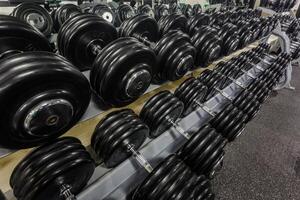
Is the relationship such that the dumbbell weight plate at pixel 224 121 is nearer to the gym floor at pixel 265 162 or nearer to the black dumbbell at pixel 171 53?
the black dumbbell at pixel 171 53

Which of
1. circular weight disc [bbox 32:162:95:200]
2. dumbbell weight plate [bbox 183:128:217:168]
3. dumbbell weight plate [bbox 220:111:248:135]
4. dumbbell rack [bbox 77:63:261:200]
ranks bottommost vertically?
dumbbell rack [bbox 77:63:261:200]

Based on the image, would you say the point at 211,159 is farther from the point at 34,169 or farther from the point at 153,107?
the point at 34,169

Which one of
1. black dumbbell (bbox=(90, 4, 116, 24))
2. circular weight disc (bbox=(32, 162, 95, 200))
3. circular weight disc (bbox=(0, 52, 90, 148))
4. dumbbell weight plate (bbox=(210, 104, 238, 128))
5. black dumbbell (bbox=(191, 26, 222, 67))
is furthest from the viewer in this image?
black dumbbell (bbox=(90, 4, 116, 24))

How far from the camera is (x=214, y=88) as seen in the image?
1.24 metres

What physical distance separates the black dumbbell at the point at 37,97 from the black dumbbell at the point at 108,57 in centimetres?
12

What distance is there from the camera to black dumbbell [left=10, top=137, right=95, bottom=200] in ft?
1.73

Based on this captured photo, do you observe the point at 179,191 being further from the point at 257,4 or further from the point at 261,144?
the point at 257,4

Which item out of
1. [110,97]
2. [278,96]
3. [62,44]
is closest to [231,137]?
[110,97]

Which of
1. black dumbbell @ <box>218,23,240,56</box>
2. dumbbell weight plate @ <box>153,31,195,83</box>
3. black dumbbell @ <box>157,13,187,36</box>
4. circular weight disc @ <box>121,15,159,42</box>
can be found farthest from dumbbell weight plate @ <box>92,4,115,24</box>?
dumbbell weight plate @ <box>153,31,195,83</box>

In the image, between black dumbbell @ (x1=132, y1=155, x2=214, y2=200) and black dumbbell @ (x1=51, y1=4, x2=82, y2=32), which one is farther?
black dumbbell @ (x1=51, y1=4, x2=82, y2=32)

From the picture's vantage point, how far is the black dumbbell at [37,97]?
46 cm

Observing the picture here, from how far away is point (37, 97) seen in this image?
507mm

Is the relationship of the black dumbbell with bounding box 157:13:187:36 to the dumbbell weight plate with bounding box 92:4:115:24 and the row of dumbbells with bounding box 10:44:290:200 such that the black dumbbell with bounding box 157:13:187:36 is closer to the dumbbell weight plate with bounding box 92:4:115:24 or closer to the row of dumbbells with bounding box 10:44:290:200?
the row of dumbbells with bounding box 10:44:290:200

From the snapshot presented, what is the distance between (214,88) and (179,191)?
30.3 inches
